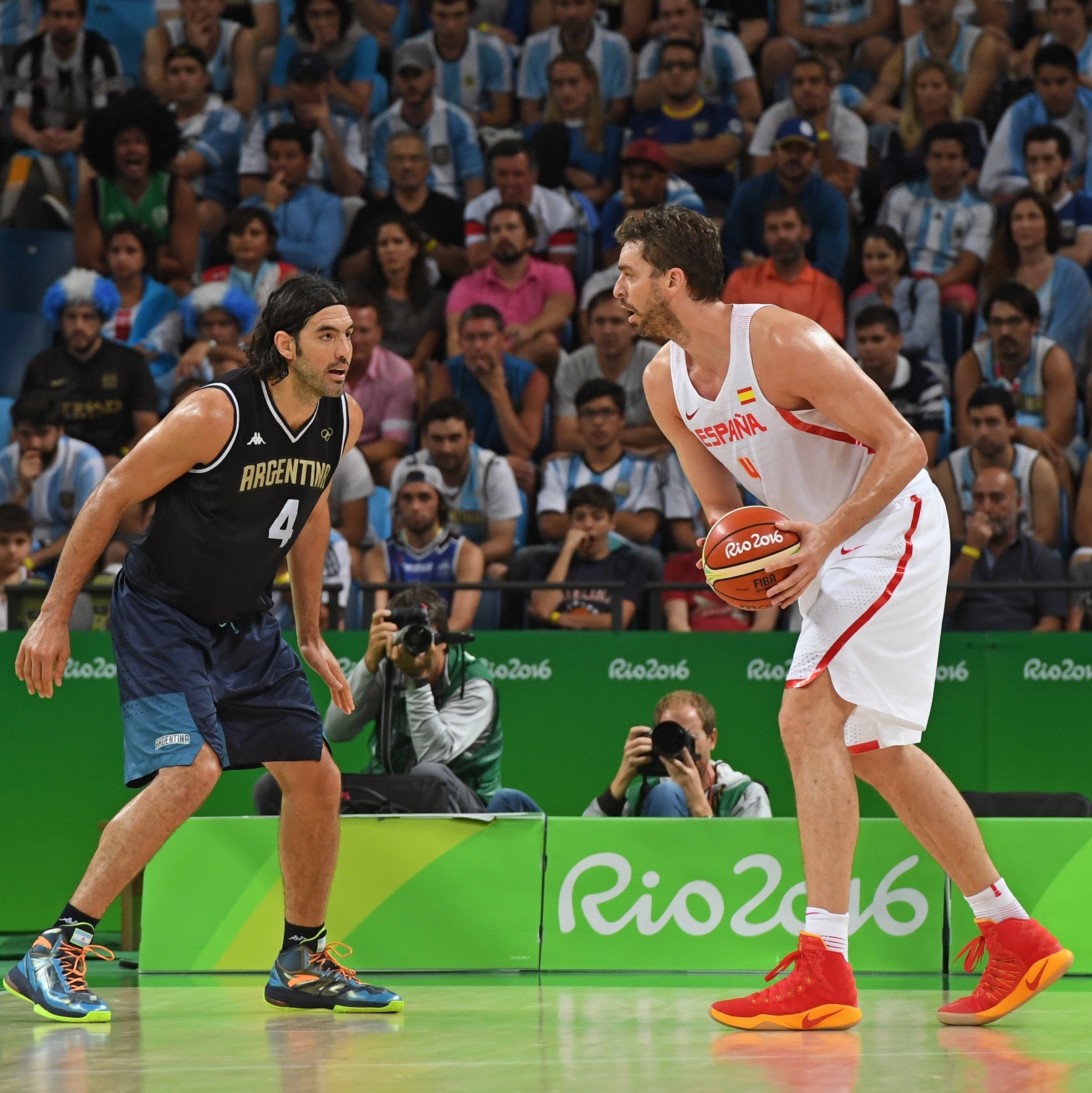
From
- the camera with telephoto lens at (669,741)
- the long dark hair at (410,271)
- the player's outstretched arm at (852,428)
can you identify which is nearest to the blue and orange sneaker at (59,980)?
the player's outstretched arm at (852,428)

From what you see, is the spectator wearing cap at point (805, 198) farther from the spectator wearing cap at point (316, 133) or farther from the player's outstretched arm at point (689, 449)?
the player's outstretched arm at point (689, 449)

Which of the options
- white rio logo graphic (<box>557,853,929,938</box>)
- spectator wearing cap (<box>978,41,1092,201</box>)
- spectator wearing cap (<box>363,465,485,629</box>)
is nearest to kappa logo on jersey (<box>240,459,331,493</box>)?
white rio logo graphic (<box>557,853,929,938</box>)

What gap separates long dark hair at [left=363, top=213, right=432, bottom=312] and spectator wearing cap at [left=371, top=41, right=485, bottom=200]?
2.80 ft

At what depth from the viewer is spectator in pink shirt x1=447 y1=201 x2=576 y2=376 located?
9.30 meters

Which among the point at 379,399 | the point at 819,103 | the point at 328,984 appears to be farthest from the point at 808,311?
the point at 328,984

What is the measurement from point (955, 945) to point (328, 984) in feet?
6.69

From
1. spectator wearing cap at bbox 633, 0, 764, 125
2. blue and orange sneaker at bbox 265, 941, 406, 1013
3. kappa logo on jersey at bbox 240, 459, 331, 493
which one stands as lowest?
blue and orange sneaker at bbox 265, 941, 406, 1013

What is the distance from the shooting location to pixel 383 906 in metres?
5.07

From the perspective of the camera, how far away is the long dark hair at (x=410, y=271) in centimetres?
941

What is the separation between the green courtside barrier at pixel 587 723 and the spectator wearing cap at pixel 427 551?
642mm

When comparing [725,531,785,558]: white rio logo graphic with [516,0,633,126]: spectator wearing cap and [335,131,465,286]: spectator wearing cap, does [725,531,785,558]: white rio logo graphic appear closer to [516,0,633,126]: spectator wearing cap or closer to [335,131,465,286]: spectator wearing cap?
[335,131,465,286]: spectator wearing cap

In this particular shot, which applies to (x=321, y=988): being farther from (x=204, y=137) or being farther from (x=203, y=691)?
(x=204, y=137)

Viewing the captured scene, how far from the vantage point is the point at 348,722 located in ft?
19.2

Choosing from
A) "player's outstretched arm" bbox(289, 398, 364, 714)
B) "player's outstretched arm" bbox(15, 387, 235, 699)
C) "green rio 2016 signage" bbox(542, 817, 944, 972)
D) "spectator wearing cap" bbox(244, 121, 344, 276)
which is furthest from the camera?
"spectator wearing cap" bbox(244, 121, 344, 276)
